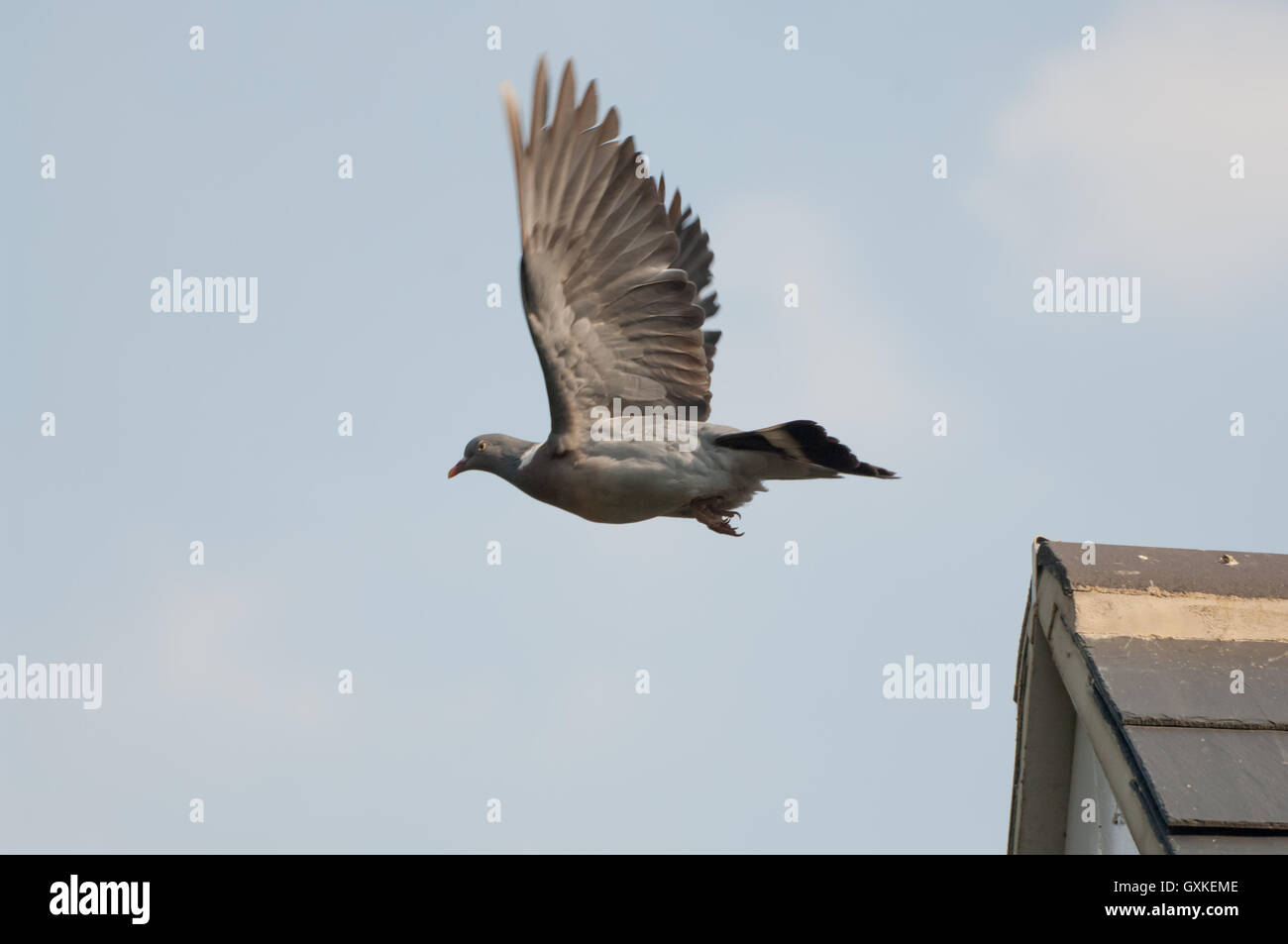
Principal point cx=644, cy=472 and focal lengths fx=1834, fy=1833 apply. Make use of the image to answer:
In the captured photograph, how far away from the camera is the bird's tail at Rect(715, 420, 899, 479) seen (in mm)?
7684

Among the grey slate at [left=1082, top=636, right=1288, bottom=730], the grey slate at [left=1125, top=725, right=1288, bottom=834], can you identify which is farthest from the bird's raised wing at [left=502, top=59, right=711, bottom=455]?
the grey slate at [left=1125, top=725, right=1288, bottom=834]

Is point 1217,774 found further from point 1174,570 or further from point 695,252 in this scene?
point 695,252

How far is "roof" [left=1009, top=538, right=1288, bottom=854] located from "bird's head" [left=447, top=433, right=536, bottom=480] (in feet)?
10.9

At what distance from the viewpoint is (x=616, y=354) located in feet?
26.2

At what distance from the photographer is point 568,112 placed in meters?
7.63

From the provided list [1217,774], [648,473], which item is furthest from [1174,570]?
[648,473]

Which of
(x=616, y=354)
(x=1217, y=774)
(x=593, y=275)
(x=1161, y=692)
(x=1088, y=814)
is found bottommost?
(x=1088, y=814)

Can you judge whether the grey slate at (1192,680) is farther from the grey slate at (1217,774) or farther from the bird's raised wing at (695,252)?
the bird's raised wing at (695,252)

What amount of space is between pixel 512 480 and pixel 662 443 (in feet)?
2.74

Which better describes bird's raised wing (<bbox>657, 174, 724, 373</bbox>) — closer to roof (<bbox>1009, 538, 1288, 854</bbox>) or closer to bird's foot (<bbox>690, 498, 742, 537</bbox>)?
bird's foot (<bbox>690, 498, 742, 537</bbox>)

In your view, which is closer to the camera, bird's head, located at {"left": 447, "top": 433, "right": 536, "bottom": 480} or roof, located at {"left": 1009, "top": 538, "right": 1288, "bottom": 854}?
roof, located at {"left": 1009, "top": 538, "right": 1288, "bottom": 854}

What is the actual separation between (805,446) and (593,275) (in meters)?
1.16

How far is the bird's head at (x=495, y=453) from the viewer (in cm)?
850
